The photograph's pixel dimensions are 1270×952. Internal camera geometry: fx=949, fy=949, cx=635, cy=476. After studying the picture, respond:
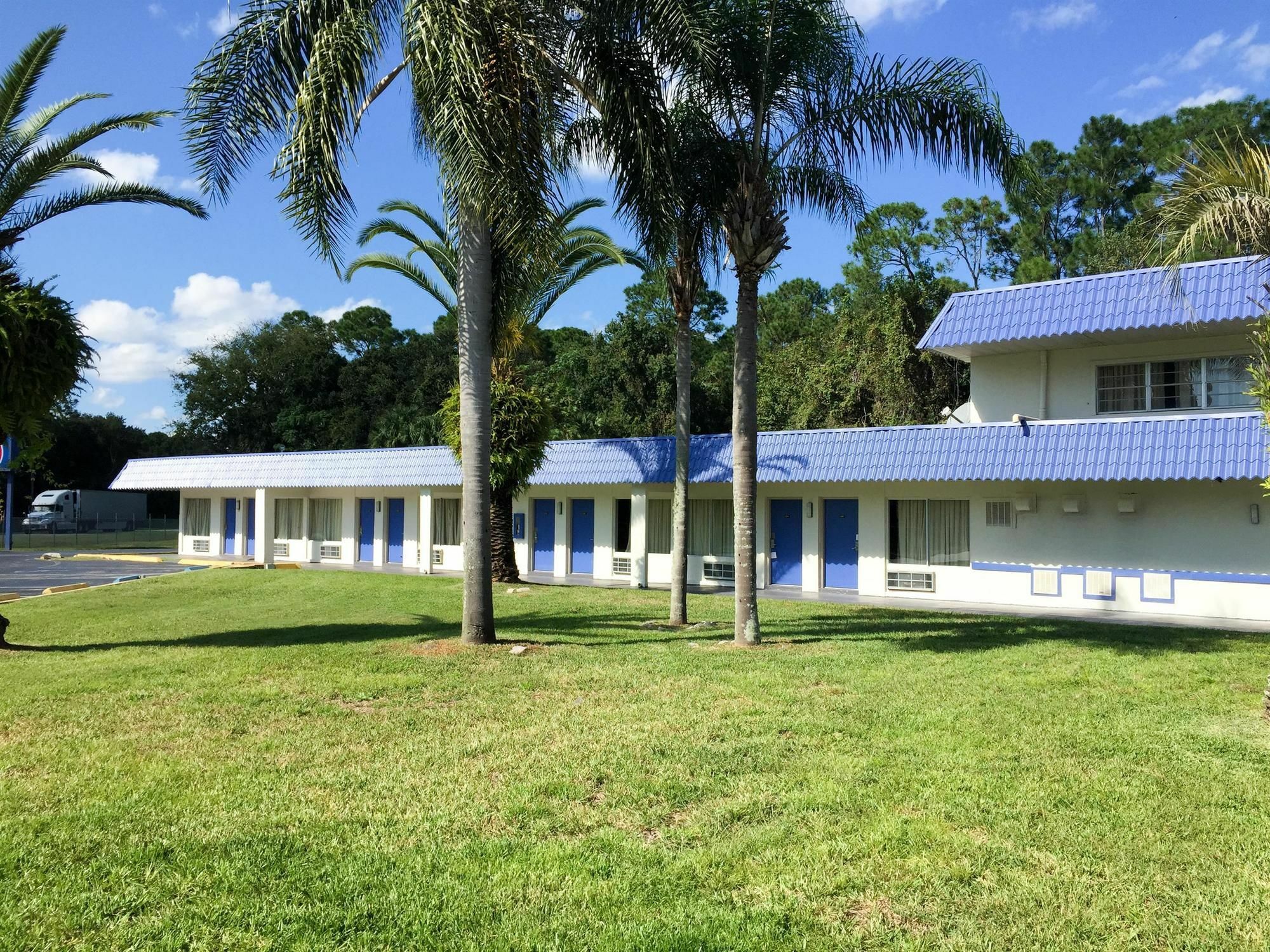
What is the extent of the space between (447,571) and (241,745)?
2175 centimetres

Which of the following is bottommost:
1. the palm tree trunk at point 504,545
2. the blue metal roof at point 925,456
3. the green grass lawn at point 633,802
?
the green grass lawn at point 633,802

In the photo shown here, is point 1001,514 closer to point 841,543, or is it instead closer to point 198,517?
point 841,543

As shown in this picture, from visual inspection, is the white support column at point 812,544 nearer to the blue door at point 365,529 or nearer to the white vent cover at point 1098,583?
the white vent cover at point 1098,583

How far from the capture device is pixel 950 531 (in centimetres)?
2145

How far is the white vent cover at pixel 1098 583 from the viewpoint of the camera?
62.6ft

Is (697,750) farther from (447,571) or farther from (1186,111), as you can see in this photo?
(1186,111)

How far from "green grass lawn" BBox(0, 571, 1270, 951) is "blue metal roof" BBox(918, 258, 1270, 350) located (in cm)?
771

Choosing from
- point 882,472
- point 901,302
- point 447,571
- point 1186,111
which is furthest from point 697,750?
point 1186,111

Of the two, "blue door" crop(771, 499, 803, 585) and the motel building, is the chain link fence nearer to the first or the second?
the motel building

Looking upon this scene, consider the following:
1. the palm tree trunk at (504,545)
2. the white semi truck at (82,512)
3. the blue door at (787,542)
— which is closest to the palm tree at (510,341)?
the palm tree trunk at (504,545)

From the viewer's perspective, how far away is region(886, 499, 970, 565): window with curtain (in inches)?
837

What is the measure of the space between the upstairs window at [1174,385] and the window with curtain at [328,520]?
24.1 meters

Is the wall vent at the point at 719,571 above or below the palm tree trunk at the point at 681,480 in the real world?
below

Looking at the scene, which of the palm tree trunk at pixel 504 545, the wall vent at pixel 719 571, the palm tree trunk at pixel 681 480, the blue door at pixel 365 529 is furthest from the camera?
the blue door at pixel 365 529
